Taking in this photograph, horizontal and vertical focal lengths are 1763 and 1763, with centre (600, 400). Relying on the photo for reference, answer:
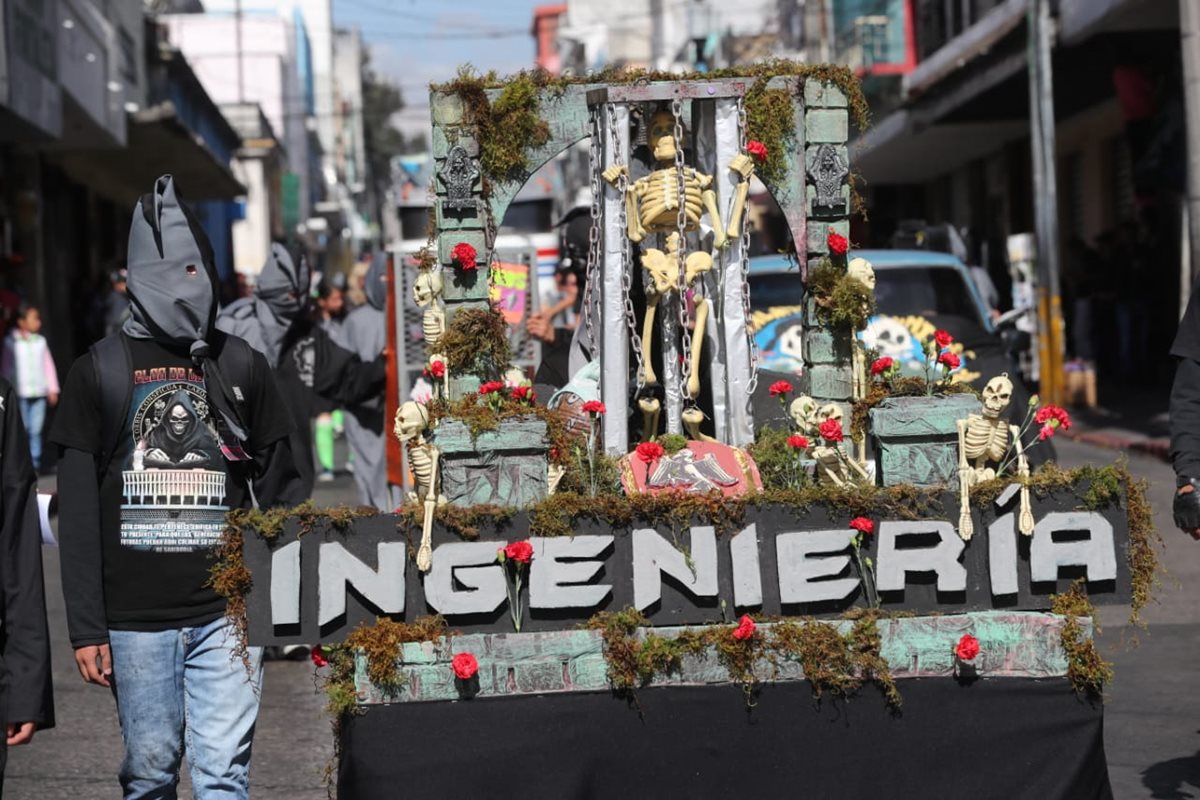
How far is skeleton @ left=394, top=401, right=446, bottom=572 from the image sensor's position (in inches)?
190

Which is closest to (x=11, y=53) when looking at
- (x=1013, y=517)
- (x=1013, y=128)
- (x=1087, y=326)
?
(x=1013, y=517)

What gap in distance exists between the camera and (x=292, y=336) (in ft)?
31.8

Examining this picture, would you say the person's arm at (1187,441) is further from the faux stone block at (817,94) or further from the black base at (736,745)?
the faux stone block at (817,94)

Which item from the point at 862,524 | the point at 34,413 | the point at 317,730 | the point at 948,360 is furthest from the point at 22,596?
the point at 34,413

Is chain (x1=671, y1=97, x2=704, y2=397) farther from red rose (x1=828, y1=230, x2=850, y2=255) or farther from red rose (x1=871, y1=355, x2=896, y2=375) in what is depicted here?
red rose (x1=871, y1=355, x2=896, y2=375)

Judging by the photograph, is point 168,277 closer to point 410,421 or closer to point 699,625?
point 410,421

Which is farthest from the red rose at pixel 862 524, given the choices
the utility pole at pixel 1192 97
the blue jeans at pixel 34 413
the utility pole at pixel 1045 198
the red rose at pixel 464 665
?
the utility pole at pixel 1045 198

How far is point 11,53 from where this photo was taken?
16203mm

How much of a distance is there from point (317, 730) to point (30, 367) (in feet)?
38.2

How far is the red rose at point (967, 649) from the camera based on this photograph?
4855 mm

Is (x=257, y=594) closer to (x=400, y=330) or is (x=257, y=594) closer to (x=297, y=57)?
(x=400, y=330)

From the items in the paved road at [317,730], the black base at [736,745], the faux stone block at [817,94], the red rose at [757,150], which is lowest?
the paved road at [317,730]

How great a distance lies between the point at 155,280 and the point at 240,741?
1.26 metres

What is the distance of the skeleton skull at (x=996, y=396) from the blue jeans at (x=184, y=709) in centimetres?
224
